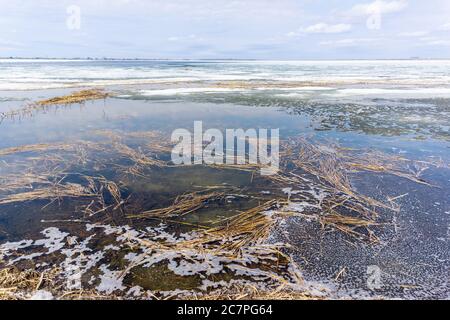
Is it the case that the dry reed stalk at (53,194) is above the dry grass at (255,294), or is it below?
above

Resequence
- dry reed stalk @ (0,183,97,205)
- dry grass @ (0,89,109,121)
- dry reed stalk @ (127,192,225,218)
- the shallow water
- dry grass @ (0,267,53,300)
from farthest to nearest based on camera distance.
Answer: dry grass @ (0,89,109,121) < dry reed stalk @ (0,183,97,205) < dry reed stalk @ (127,192,225,218) < the shallow water < dry grass @ (0,267,53,300)
